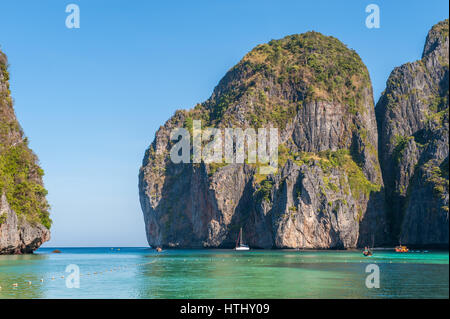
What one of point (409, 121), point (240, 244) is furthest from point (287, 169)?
point (409, 121)

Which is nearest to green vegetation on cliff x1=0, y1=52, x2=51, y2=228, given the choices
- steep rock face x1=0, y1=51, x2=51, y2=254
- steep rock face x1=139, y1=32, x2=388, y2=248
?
steep rock face x1=0, y1=51, x2=51, y2=254

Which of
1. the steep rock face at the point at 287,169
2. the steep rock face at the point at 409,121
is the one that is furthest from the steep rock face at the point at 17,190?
the steep rock face at the point at 409,121

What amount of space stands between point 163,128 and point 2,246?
10754 centimetres

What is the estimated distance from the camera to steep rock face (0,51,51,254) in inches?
3206

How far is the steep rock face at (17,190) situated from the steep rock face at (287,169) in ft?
192

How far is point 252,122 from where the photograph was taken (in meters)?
155

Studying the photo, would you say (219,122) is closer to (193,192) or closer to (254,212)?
(193,192)

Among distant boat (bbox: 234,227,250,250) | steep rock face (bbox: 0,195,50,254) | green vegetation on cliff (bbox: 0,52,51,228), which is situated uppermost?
green vegetation on cliff (bbox: 0,52,51,228)

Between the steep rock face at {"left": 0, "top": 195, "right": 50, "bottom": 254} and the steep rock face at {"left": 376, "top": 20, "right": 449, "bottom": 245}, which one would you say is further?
the steep rock face at {"left": 376, "top": 20, "right": 449, "bottom": 245}
